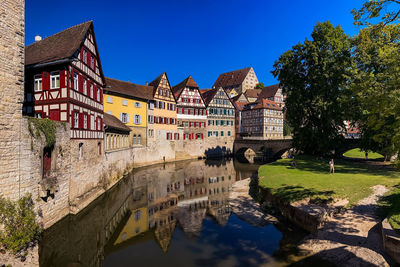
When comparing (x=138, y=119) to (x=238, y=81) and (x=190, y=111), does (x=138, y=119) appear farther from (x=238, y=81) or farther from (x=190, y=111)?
(x=238, y=81)

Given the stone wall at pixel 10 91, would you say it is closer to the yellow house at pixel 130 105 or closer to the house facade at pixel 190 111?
the yellow house at pixel 130 105

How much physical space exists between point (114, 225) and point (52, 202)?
3690 mm

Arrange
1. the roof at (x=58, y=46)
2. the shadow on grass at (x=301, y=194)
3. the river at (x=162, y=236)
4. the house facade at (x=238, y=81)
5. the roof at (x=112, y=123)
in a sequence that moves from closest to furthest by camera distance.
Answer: the river at (x=162, y=236) < the shadow on grass at (x=301, y=194) < the roof at (x=58, y=46) < the roof at (x=112, y=123) < the house facade at (x=238, y=81)

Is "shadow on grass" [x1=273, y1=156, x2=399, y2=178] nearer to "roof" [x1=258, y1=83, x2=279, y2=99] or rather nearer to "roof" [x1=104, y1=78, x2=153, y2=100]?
"roof" [x1=104, y1=78, x2=153, y2=100]

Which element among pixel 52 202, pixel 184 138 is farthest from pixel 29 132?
pixel 184 138

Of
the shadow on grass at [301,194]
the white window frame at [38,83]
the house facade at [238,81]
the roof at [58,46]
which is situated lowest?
the shadow on grass at [301,194]

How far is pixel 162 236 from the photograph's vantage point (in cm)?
1195

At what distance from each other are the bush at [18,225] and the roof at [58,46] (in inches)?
353

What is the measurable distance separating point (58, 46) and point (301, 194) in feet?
61.8

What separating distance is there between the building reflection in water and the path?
18.0 feet

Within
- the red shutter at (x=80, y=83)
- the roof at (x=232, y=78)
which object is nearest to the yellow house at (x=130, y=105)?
the red shutter at (x=80, y=83)

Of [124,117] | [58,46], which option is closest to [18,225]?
[58,46]

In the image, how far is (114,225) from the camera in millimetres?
13477

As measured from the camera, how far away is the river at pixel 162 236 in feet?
31.2
